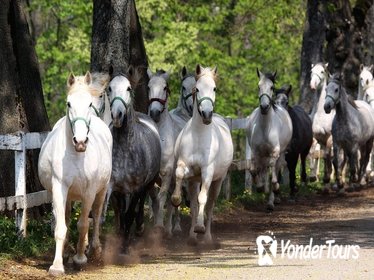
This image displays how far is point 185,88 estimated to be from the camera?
56.0ft

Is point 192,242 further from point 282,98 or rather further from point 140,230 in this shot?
point 282,98

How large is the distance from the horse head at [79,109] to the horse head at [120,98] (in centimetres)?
138

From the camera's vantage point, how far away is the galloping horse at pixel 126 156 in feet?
42.6

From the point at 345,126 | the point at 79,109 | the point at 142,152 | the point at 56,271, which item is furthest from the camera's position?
the point at 345,126

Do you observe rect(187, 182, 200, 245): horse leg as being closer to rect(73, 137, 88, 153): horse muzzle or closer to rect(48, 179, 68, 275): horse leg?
rect(48, 179, 68, 275): horse leg

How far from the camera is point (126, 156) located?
523 inches

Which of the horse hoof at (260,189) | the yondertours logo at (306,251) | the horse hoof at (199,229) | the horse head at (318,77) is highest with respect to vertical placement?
the horse head at (318,77)

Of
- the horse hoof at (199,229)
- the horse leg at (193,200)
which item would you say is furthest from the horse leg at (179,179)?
the horse hoof at (199,229)

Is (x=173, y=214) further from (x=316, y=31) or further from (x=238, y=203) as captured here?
(x=316, y=31)

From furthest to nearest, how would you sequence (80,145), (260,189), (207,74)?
(260,189) < (207,74) < (80,145)

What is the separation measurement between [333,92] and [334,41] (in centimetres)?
669

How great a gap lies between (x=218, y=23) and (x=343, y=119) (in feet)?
69.9

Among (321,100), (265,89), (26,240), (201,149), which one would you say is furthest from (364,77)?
(26,240)

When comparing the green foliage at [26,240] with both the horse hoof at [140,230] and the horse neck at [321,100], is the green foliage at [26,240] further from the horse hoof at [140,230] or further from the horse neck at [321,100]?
the horse neck at [321,100]
